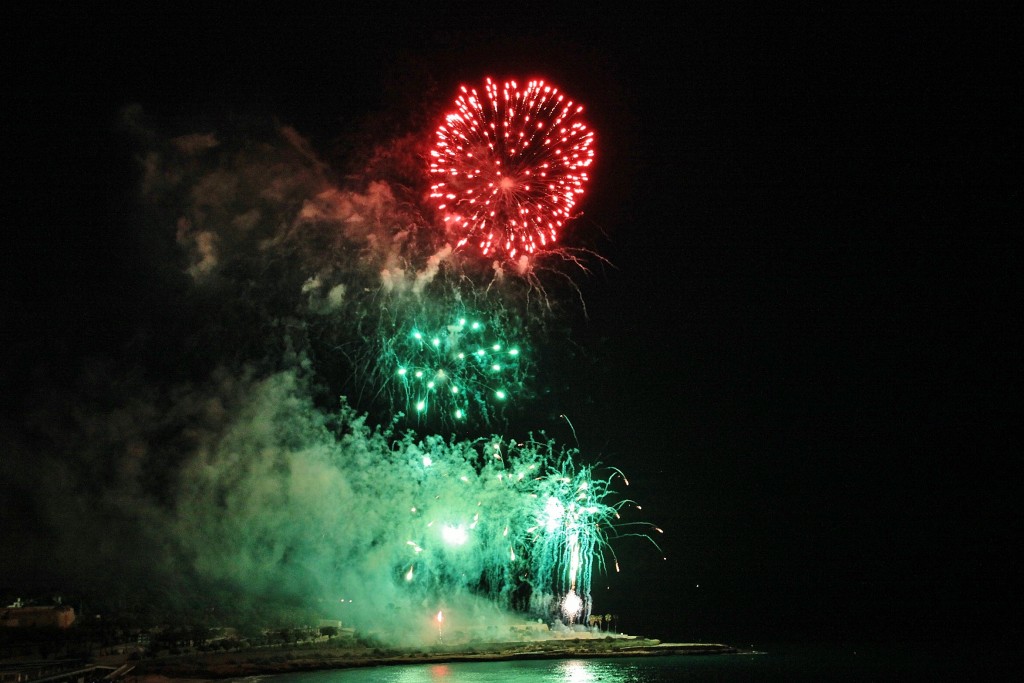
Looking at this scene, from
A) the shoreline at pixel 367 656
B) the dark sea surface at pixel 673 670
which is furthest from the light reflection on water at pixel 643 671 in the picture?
the shoreline at pixel 367 656

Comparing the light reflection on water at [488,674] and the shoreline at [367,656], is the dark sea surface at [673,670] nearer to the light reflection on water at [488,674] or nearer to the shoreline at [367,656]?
the light reflection on water at [488,674]

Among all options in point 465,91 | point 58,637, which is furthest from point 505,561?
point 465,91

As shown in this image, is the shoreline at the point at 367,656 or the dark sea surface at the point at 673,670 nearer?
the shoreline at the point at 367,656

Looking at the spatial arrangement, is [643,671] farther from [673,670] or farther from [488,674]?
[488,674]

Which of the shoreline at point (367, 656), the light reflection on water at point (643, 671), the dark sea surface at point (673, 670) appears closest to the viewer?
the shoreline at point (367, 656)

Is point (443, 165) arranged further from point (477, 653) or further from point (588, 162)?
point (477, 653)

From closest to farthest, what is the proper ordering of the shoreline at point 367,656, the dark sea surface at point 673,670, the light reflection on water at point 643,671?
the shoreline at point 367,656
the light reflection on water at point 643,671
the dark sea surface at point 673,670
